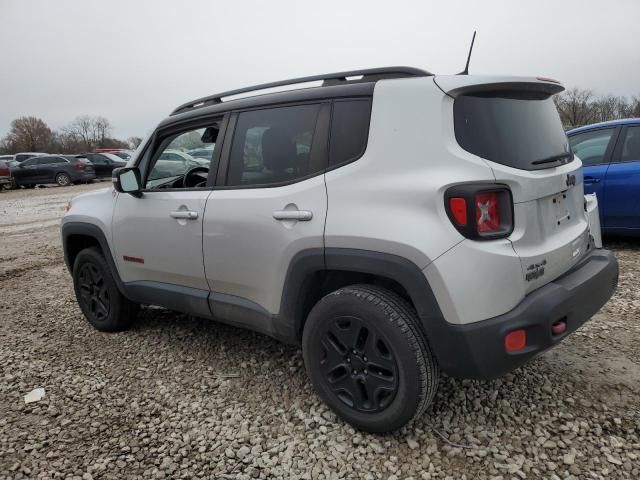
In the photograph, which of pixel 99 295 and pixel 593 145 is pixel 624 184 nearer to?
pixel 593 145

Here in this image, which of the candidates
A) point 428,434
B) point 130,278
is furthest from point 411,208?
point 130,278

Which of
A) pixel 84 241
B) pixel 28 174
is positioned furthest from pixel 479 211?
pixel 28 174

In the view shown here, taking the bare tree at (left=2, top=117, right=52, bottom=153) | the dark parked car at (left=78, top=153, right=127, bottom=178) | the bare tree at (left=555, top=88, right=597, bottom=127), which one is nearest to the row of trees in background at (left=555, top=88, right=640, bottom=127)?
the bare tree at (left=555, top=88, right=597, bottom=127)

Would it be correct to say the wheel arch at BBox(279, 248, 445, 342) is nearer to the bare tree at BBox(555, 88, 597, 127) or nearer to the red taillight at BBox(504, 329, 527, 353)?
the red taillight at BBox(504, 329, 527, 353)

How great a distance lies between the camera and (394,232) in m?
2.18

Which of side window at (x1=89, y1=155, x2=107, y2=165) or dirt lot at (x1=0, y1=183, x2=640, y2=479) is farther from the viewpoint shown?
side window at (x1=89, y1=155, x2=107, y2=165)

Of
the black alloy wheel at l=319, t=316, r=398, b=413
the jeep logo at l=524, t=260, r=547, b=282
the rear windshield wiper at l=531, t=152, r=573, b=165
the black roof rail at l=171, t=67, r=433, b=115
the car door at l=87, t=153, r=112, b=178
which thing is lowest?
the black alloy wheel at l=319, t=316, r=398, b=413

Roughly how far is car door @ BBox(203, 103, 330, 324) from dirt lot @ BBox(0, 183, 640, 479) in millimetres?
543

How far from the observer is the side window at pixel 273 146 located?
8.69 ft

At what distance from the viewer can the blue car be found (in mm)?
5301

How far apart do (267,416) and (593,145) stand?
5096 mm

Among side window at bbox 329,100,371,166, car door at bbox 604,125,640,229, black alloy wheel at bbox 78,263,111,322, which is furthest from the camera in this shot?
car door at bbox 604,125,640,229

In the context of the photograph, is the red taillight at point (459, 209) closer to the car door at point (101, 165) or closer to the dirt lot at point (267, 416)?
the dirt lot at point (267, 416)

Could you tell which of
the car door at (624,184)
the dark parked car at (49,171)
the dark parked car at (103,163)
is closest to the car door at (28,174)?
the dark parked car at (49,171)
